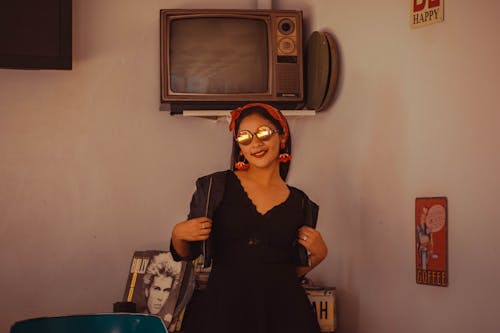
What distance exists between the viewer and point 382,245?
2.79m

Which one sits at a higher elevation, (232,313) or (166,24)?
(166,24)

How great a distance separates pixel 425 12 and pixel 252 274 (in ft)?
3.83

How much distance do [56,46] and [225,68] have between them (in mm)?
717

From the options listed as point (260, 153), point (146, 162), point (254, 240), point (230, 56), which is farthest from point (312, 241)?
point (146, 162)

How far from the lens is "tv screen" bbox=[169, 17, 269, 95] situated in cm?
306

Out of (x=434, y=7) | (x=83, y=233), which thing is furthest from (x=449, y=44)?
(x=83, y=233)

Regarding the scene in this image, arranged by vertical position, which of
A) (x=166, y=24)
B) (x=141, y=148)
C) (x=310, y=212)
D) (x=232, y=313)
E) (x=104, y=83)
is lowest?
(x=232, y=313)

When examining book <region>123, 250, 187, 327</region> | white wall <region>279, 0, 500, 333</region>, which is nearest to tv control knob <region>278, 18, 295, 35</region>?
white wall <region>279, 0, 500, 333</region>

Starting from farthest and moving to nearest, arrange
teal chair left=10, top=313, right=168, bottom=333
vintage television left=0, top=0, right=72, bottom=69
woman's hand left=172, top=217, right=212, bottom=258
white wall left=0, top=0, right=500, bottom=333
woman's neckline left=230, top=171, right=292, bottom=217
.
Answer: vintage television left=0, top=0, right=72, bottom=69 < white wall left=0, top=0, right=500, bottom=333 < woman's neckline left=230, top=171, right=292, bottom=217 < woman's hand left=172, top=217, right=212, bottom=258 < teal chair left=10, top=313, right=168, bottom=333

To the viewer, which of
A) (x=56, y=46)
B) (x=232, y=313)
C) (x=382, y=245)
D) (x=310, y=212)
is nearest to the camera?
(x=232, y=313)

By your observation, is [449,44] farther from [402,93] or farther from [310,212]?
[310,212]

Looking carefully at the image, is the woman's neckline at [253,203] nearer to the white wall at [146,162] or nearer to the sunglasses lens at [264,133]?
the sunglasses lens at [264,133]

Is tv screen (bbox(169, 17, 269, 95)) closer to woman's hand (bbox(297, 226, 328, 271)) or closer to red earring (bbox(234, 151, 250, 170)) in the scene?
red earring (bbox(234, 151, 250, 170))

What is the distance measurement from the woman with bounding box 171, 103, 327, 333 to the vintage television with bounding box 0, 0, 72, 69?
1.05 metres
